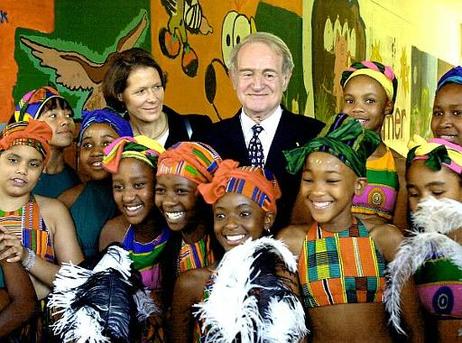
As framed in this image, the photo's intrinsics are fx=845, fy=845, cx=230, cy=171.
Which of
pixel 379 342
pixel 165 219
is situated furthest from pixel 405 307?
pixel 165 219

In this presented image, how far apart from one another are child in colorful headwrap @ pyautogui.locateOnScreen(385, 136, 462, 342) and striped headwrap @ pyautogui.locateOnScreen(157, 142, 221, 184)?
770 millimetres

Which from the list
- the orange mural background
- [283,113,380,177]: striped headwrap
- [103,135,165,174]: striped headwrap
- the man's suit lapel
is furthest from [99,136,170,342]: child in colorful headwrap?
the orange mural background

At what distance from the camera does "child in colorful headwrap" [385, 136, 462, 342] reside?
9.42 feet

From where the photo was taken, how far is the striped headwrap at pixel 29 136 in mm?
3254

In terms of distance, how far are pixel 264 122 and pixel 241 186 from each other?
1.87ft

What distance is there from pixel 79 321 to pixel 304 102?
18.3ft

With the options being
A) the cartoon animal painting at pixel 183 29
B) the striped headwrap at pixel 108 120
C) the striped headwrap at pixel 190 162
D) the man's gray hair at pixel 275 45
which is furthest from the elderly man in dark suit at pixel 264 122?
the cartoon animal painting at pixel 183 29

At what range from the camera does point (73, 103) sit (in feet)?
15.6

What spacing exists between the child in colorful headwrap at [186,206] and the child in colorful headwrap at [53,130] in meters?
0.66

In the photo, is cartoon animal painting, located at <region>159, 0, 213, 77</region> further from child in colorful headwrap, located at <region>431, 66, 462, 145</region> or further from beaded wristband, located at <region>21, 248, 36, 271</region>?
beaded wristband, located at <region>21, 248, 36, 271</region>

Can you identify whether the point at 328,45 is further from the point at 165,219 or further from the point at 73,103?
the point at 165,219

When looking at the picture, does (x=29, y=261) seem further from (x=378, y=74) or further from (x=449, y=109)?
(x=449, y=109)

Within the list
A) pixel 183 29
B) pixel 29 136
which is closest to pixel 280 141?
pixel 29 136

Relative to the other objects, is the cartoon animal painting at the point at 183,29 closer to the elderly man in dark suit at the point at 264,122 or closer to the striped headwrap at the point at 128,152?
the elderly man in dark suit at the point at 264,122
